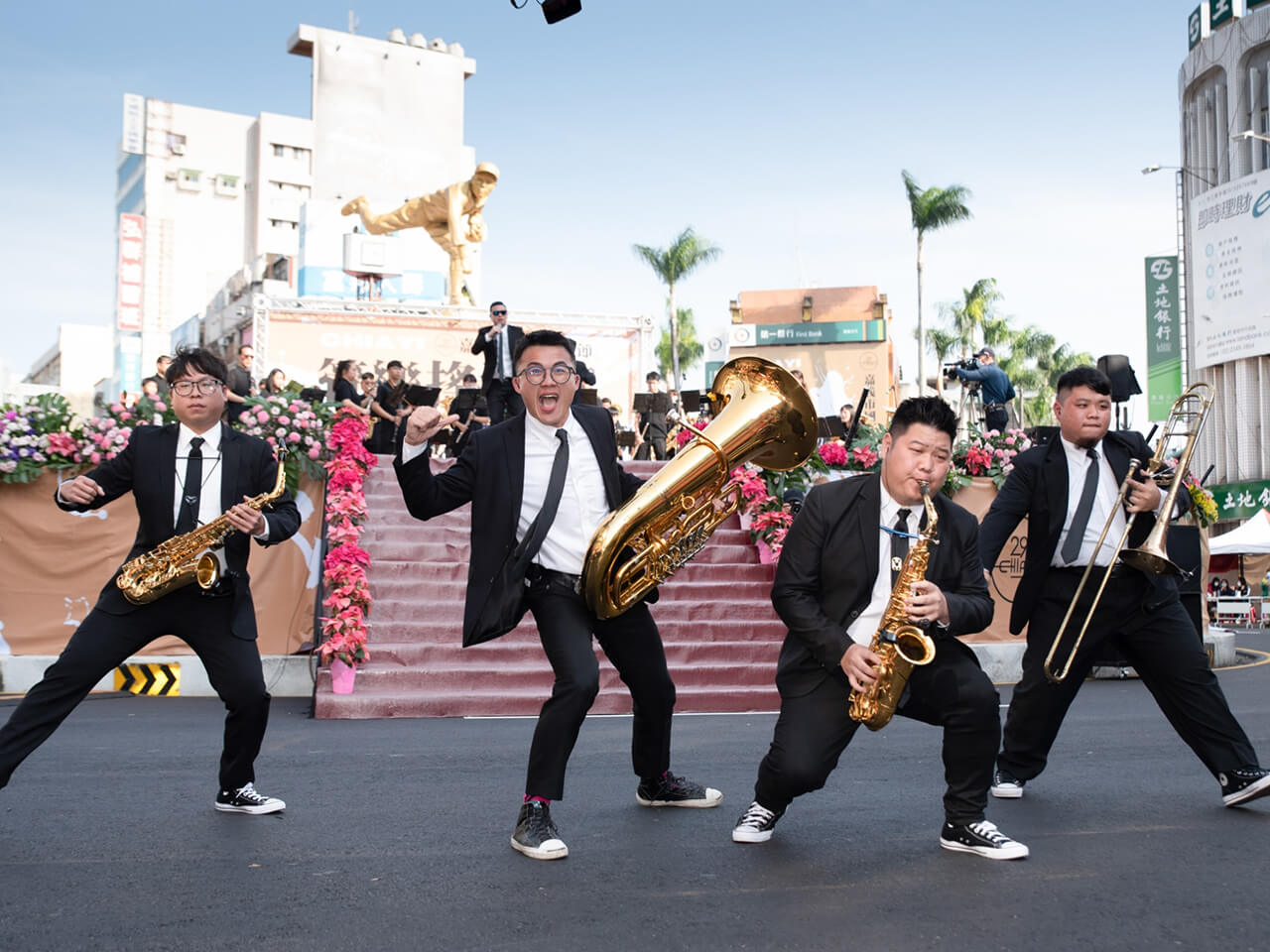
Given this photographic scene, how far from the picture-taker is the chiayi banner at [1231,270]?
40.2 m

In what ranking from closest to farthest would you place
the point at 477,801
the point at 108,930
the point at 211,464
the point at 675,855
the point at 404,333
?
the point at 108,930
the point at 675,855
the point at 211,464
the point at 477,801
the point at 404,333

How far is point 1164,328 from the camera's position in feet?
150

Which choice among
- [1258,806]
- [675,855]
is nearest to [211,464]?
[675,855]

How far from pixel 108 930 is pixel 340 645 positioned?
5.68 meters

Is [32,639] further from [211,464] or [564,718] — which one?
[564,718]

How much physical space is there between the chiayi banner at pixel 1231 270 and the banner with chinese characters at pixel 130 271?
63.0 m

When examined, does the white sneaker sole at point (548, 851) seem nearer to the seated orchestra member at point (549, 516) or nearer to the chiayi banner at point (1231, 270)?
the seated orchestra member at point (549, 516)

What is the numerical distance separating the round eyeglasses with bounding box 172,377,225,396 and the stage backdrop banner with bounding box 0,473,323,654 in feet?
18.7

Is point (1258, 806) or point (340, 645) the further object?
point (340, 645)

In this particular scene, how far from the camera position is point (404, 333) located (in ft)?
88.8

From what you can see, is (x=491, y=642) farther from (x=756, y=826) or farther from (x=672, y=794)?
(x=756, y=826)

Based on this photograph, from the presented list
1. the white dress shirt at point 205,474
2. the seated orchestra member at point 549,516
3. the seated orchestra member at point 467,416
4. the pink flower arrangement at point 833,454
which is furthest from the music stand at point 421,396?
the seated orchestra member at point 549,516

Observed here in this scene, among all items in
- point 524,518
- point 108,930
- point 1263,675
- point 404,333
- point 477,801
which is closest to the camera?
point 108,930

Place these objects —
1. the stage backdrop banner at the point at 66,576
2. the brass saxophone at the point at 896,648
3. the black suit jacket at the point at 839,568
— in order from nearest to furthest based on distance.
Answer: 1. the brass saxophone at the point at 896,648
2. the black suit jacket at the point at 839,568
3. the stage backdrop banner at the point at 66,576
